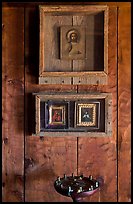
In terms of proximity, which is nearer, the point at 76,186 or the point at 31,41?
the point at 76,186

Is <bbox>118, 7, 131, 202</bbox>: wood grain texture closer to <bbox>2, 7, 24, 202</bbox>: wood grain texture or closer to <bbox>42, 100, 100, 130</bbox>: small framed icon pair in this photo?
<bbox>42, 100, 100, 130</bbox>: small framed icon pair

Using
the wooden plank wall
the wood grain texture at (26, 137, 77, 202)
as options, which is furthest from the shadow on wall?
the wood grain texture at (26, 137, 77, 202)

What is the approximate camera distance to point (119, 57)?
141cm

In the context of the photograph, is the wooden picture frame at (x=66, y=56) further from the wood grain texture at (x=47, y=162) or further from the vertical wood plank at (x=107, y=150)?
the wood grain texture at (x=47, y=162)

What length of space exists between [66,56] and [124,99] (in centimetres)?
27

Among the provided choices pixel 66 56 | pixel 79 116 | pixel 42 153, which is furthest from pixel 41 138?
pixel 66 56

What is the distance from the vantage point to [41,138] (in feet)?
4.66

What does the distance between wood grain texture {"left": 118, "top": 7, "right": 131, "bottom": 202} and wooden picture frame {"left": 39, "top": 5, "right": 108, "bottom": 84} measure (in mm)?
78

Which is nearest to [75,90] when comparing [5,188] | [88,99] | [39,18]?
[88,99]

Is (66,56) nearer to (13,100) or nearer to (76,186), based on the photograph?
(13,100)

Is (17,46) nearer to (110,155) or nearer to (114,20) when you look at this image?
(114,20)

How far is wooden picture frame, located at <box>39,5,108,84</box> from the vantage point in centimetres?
137

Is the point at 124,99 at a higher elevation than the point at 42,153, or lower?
higher

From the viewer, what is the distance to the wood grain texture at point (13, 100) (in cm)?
142
